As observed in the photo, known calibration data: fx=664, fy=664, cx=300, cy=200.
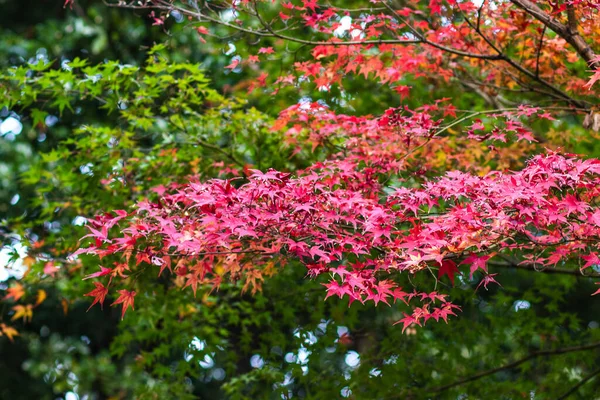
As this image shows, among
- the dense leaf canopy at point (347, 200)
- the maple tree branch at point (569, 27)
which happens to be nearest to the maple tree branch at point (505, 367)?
the dense leaf canopy at point (347, 200)

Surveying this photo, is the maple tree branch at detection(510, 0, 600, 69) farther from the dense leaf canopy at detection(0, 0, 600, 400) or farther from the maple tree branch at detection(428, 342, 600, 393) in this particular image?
the maple tree branch at detection(428, 342, 600, 393)

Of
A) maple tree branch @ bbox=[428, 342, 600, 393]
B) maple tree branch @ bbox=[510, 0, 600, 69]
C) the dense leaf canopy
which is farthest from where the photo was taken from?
maple tree branch @ bbox=[428, 342, 600, 393]

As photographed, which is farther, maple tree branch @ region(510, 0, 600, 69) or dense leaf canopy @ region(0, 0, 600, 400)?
maple tree branch @ region(510, 0, 600, 69)

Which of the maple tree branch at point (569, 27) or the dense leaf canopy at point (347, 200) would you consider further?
the maple tree branch at point (569, 27)

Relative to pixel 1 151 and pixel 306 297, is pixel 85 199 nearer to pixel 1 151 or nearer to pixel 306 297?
pixel 306 297

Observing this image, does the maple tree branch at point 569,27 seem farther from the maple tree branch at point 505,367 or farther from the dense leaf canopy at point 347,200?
the maple tree branch at point 505,367

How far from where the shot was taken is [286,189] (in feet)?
9.24

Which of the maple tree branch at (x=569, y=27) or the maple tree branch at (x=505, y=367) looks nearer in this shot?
the maple tree branch at (x=569, y=27)

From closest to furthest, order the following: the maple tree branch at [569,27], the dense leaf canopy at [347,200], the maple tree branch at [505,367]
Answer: the dense leaf canopy at [347,200]
the maple tree branch at [569,27]
the maple tree branch at [505,367]

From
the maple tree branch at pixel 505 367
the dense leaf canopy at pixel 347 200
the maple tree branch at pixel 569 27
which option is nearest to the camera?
the dense leaf canopy at pixel 347 200

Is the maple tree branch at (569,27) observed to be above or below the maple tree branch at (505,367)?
above

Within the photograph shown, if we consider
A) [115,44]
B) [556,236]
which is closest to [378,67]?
[556,236]

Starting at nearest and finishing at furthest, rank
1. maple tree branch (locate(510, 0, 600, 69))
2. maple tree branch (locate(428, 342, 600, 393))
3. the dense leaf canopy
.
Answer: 1. the dense leaf canopy
2. maple tree branch (locate(510, 0, 600, 69))
3. maple tree branch (locate(428, 342, 600, 393))

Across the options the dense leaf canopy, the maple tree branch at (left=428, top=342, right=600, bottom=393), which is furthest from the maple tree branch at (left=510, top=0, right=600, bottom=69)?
the maple tree branch at (left=428, top=342, right=600, bottom=393)
